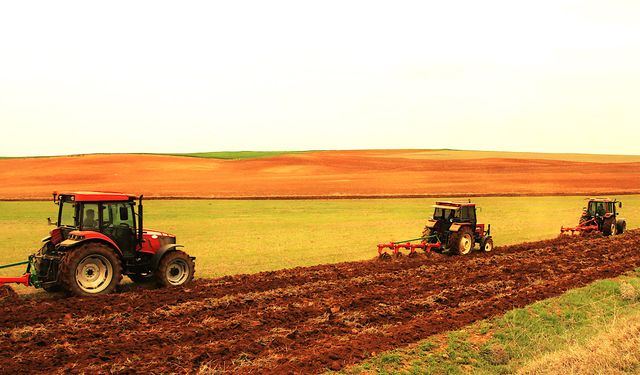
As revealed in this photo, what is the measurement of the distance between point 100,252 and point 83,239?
480 millimetres

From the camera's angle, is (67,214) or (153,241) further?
(153,241)

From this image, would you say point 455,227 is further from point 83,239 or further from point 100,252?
point 83,239

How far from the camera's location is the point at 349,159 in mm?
82938

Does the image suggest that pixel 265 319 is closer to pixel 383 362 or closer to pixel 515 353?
pixel 383 362

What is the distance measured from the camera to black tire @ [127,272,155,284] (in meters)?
14.2

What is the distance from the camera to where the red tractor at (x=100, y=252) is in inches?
488

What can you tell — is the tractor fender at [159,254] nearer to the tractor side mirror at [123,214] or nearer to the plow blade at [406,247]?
the tractor side mirror at [123,214]

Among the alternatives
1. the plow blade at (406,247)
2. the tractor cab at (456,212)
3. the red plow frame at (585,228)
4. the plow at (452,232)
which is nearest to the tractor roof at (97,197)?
the plow blade at (406,247)

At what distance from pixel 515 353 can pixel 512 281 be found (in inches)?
223

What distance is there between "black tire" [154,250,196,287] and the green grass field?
1871mm

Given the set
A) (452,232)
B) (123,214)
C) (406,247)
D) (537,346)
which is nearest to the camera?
(537,346)

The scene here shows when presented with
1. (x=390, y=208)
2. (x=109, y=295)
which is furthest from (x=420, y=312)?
(x=390, y=208)

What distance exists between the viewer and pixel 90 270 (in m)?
12.9

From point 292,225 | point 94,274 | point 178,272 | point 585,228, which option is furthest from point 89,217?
point 585,228
